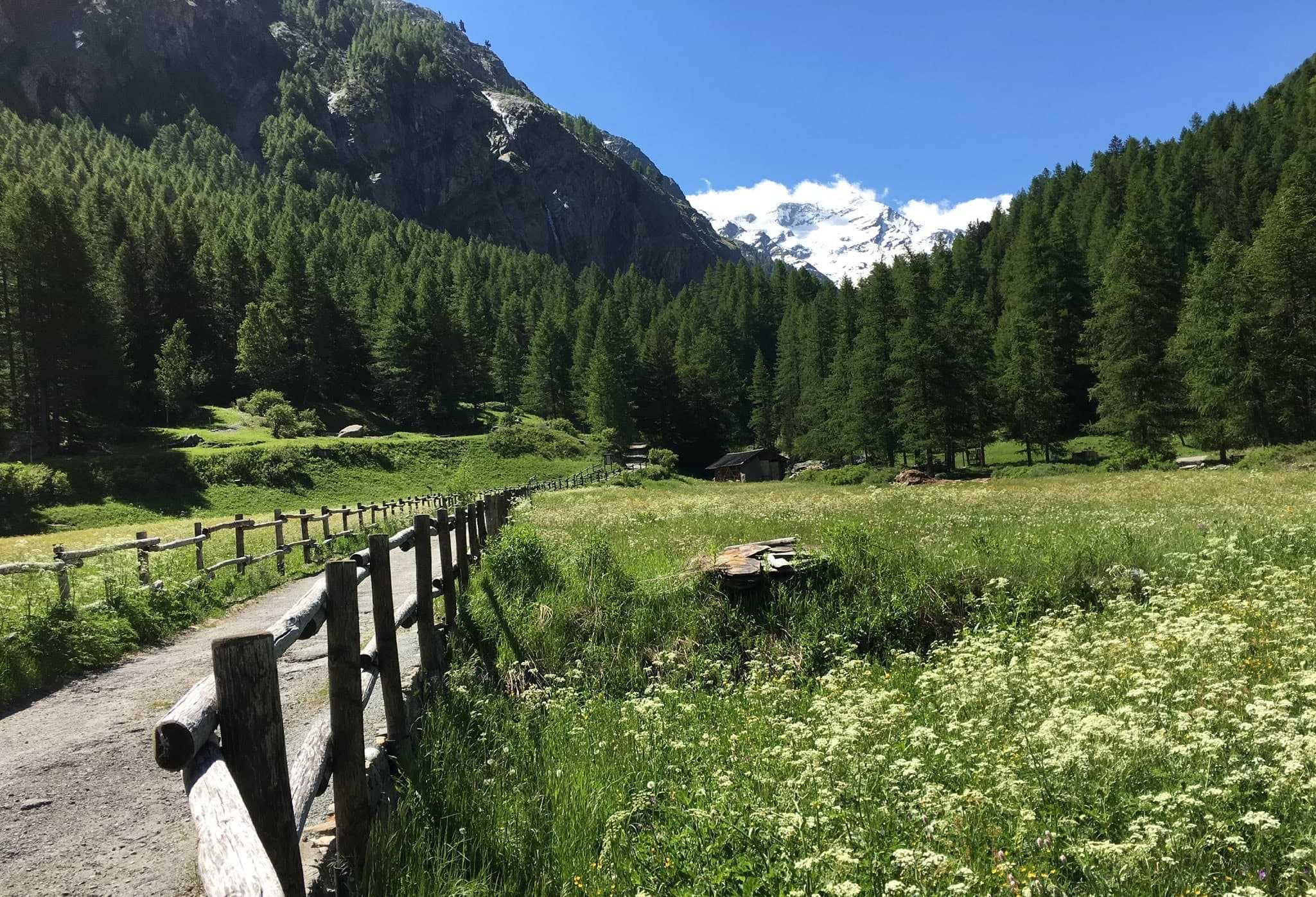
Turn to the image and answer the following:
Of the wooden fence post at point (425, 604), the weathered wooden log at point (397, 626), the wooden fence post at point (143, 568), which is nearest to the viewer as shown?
the weathered wooden log at point (397, 626)

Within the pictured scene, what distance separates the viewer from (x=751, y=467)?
76500 mm

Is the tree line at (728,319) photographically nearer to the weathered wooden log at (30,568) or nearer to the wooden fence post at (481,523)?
the wooden fence post at (481,523)

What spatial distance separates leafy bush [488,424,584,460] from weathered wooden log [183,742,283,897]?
68164 millimetres

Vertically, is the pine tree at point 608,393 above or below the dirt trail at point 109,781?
above

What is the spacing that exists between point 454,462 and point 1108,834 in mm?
63527

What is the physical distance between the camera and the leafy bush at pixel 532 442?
70.5 meters

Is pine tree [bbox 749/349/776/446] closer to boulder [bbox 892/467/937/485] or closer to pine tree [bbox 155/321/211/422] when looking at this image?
boulder [bbox 892/467/937/485]

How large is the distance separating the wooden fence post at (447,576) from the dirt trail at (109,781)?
85cm

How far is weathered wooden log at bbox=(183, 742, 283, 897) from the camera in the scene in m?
1.70

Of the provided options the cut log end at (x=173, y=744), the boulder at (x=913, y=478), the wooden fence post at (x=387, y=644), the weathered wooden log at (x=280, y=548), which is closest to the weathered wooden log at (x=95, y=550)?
the weathered wooden log at (x=280, y=548)

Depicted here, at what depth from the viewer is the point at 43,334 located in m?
48.9

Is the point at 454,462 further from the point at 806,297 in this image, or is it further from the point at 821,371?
the point at 806,297

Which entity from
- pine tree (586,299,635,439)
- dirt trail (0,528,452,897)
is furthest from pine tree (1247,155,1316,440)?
pine tree (586,299,635,439)

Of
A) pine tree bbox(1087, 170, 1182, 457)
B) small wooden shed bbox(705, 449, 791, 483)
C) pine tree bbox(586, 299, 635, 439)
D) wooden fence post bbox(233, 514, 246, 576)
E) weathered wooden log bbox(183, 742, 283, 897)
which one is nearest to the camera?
weathered wooden log bbox(183, 742, 283, 897)
